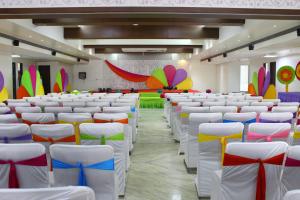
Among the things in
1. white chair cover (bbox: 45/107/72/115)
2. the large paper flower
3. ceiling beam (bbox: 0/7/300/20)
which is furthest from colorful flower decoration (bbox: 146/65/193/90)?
white chair cover (bbox: 45/107/72/115)

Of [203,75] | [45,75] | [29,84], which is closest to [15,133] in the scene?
[29,84]

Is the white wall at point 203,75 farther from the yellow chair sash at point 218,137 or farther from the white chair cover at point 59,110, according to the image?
the yellow chair sash at point 218,137

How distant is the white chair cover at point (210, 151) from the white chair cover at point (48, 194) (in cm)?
207

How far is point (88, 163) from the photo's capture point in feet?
7.79

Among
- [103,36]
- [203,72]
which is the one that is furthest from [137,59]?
[103,36]

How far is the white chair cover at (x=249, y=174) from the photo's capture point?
7.57ft

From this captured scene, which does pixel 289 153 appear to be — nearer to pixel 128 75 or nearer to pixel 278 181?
pixel 278 181

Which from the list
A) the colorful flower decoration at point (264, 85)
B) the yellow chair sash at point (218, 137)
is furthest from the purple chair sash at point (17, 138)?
the colorful flower decoration at point (264, 85)

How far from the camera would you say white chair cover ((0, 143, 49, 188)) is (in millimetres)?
2311

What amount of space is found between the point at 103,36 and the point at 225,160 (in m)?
9.49

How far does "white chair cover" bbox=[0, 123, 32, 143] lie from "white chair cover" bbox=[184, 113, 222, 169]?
1995 millimetres

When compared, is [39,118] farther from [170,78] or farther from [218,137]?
[170,78]

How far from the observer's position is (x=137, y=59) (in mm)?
22266

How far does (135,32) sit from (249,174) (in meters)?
9.25
